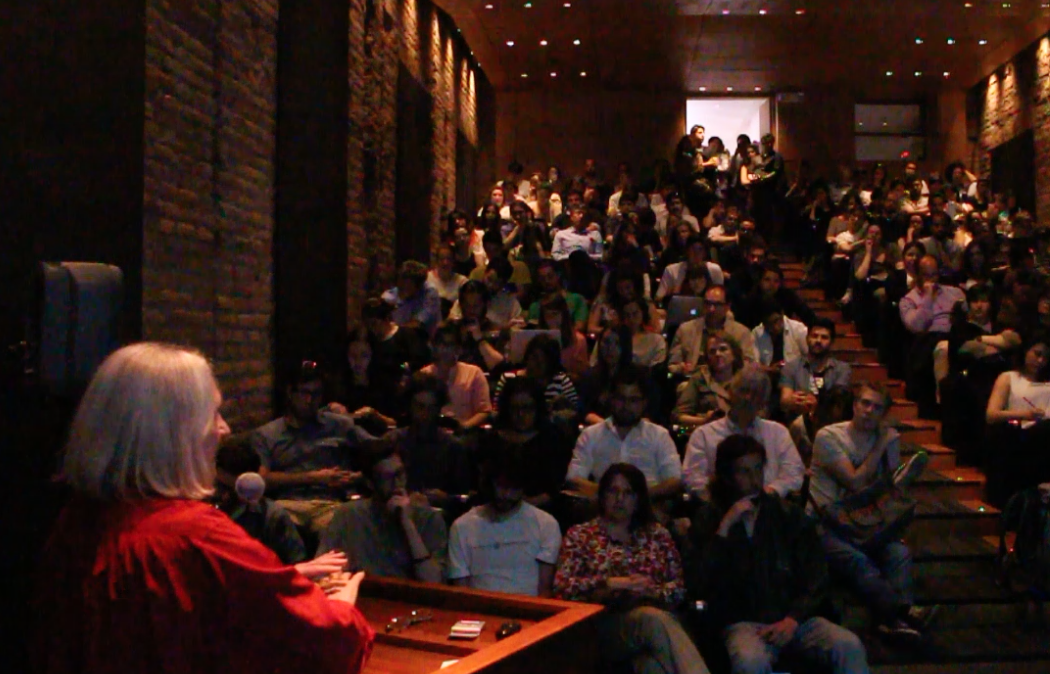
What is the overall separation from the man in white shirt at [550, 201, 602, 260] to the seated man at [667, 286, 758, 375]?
3603 mm

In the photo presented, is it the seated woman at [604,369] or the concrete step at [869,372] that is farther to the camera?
the concrete step at [869,372]

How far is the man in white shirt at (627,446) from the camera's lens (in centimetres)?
589

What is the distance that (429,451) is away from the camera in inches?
233

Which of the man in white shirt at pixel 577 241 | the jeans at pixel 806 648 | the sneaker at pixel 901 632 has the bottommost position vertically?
the sneaker at pixel 901 632

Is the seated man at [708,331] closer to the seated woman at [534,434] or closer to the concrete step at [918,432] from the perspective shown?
the concrete step at [918,432]

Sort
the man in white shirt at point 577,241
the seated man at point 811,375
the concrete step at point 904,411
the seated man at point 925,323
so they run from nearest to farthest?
1. the seated man at point 811,375
2. the seated man at point 925,323
3. the concrete step at point 904,411
4. the man in white shirt at point 577,241

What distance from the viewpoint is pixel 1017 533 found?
6160 millimetres

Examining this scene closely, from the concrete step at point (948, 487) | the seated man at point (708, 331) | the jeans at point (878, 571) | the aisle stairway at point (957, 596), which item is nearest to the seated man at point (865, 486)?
the jeans at point (878, 571)

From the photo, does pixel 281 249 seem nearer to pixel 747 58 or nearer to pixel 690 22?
pixel 690 22

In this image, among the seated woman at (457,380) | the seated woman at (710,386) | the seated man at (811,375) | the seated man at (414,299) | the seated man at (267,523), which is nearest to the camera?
the seated man at (267,523)

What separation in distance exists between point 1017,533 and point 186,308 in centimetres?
449

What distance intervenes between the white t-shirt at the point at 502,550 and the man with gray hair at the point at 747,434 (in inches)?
48.0

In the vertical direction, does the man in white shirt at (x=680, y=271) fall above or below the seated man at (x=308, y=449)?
above

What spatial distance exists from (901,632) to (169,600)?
4.57 m
